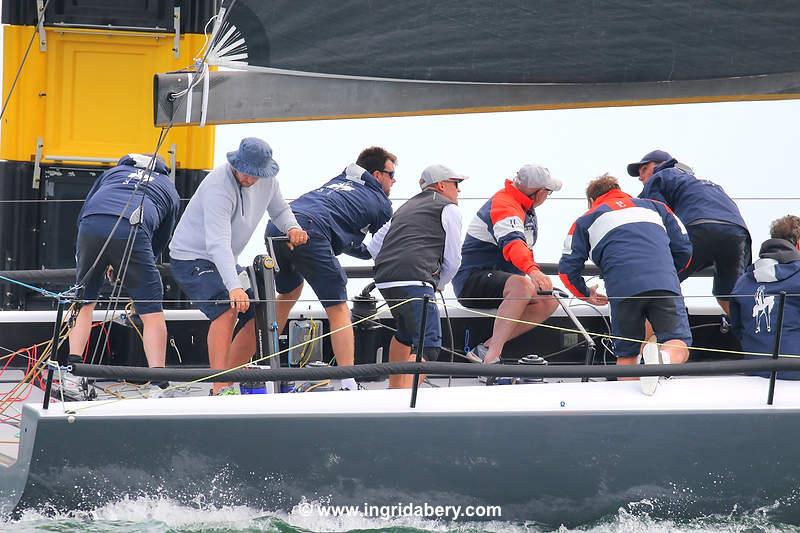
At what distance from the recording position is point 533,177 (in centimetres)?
530

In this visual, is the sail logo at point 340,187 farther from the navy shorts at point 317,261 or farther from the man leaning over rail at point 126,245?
the man leaning over rail at point 126,245

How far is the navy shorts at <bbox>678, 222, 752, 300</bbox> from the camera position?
534cm

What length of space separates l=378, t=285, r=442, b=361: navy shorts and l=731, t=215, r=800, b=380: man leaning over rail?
1.13 m

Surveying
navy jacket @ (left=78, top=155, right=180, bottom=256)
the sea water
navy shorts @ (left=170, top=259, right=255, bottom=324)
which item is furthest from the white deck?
navy jacket @ (left=78, top=155, right=180, bottom=256)

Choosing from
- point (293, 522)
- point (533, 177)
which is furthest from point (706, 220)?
point (293, 522)

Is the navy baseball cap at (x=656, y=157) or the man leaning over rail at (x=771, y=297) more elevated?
the navy baseball cap at (x=656, y=157)

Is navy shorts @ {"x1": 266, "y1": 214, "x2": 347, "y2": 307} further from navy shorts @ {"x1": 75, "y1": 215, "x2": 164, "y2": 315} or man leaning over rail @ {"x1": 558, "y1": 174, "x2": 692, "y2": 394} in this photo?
man leaning over rail @ {"x1": 558, "y1": 174, "x2": 692, "y2": 394}

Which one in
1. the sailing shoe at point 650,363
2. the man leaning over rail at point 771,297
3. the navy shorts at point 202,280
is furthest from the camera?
the navy shorts at point 202,280

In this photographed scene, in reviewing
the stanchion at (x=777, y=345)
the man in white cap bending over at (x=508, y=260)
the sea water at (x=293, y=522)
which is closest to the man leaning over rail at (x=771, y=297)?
the stanchion at (x=777, y=345)

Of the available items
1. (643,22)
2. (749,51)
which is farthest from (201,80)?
(749,51)

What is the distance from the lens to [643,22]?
457 centimetres

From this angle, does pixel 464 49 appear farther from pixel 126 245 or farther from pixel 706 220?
pixel 126 245

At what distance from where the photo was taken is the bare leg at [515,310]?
17.1 ft

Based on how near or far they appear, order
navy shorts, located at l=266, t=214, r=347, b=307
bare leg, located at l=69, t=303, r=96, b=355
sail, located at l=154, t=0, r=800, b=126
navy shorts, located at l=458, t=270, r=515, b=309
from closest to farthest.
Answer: sail, located at l=154, t=0, r=800, b=126
navy shorts, located at l=266, t=214, r=347, b=307
bare leg, located at l=69, t=303, r=96, b=355
navy shorts, located at l=458, t=270, r=515, b=309
